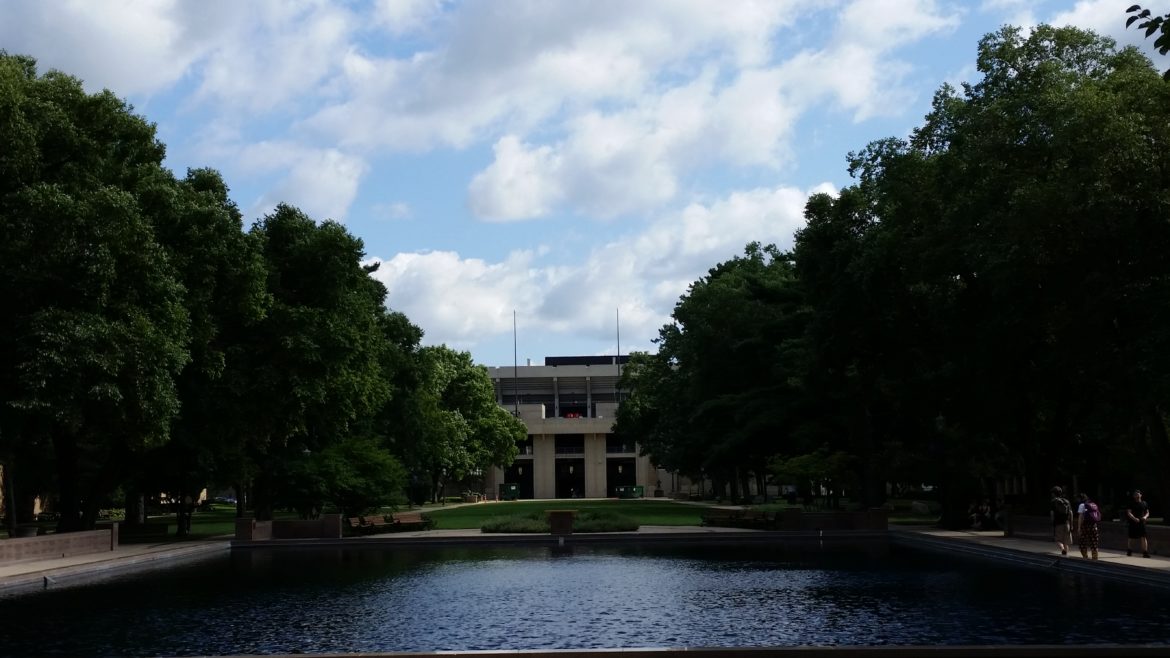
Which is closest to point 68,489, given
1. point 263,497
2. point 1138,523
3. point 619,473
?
point 263,497

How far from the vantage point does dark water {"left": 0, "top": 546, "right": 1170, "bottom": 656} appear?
15141mm

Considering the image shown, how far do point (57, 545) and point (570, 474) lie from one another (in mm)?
106098

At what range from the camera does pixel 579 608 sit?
1883cm

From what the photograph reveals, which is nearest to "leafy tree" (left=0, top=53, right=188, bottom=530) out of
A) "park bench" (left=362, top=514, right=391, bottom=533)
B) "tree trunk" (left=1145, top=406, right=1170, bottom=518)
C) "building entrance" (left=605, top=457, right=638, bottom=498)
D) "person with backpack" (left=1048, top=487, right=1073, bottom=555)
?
"park bench" (left=362, top=514, right=391, bottom=533)

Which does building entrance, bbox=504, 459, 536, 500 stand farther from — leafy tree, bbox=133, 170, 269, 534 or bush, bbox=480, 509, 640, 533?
leafy tree, bbox=133, 170, 269, 534

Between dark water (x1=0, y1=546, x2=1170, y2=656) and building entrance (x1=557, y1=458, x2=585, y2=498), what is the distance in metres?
107

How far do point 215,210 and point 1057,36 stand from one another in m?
26.3

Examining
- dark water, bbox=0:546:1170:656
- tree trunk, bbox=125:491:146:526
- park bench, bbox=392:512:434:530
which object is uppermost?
tree trunk, bbox=125:491:146:526

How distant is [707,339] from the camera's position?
213 feet

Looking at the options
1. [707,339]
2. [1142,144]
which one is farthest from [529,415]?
[1142,144]

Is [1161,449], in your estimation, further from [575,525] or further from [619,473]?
[619,473]

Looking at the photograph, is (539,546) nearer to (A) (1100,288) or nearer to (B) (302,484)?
(B) (302,484)

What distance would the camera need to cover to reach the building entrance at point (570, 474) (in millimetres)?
136250

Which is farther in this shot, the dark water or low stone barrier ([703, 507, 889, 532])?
low stone barrier ([703, 507, 889, 532])
